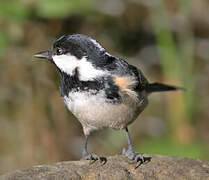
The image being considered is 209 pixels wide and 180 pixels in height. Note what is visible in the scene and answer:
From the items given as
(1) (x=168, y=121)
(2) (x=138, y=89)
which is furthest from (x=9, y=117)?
(2) (x=138, y=89)

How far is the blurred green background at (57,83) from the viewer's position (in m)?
4.06

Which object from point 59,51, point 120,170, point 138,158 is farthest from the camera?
point 59,51

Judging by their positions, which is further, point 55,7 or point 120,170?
point 55,7

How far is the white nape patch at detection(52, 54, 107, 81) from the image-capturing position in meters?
2.73

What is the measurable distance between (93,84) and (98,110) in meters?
0.14

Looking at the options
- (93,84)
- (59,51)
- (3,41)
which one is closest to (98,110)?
(93,84)

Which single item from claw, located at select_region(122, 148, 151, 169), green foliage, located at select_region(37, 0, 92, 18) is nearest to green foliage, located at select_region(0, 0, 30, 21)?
green foliage, located at select_region(37, 0, 92, 18)

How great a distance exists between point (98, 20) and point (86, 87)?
2.31 m

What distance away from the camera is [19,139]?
4.39m

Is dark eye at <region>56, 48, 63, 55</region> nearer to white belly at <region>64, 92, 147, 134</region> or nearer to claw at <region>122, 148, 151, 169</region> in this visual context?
white belly at <region>64, 92, 147, 134</region>

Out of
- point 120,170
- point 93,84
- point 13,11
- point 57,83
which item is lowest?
point 120,170

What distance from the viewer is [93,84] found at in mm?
2711

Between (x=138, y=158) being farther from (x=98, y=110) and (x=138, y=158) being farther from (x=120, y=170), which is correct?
(x=98, y=110)

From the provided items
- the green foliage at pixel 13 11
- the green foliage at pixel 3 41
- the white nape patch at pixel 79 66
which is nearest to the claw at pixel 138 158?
the white nape patch at pixel 79 66
